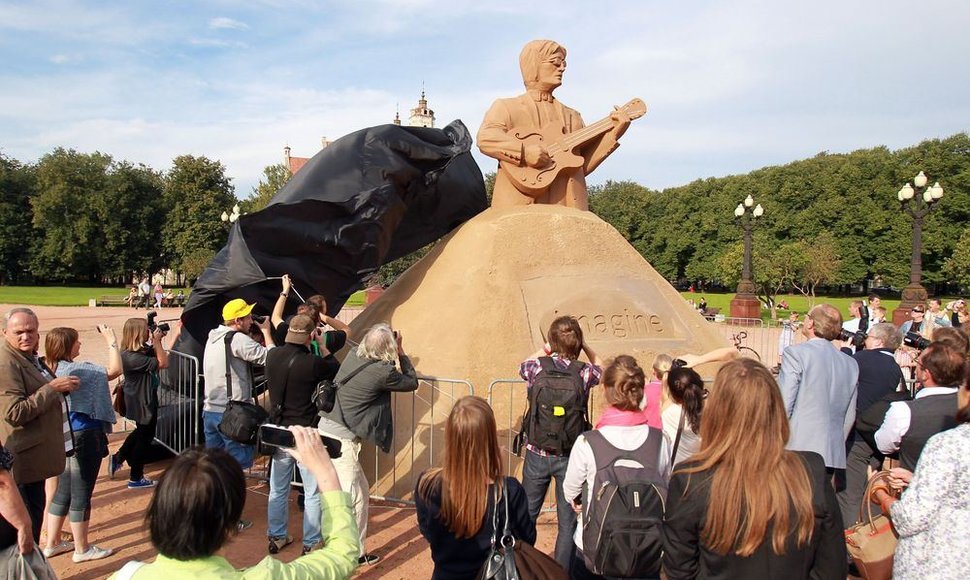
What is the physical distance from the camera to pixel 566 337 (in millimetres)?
4105

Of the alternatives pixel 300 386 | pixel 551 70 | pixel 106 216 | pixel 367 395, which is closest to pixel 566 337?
pixel 367 395

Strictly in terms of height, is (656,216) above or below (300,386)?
above

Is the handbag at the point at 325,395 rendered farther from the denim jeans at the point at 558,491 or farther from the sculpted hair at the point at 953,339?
the sculpted hair at the point at 953,339

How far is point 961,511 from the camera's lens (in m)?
2.57

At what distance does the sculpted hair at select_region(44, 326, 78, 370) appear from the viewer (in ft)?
15.8

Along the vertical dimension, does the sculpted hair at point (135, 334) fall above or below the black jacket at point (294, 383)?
above

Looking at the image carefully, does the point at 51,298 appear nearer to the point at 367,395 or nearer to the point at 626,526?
the point at 367,395

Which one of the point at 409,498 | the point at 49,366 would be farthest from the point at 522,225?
the point at 49,366

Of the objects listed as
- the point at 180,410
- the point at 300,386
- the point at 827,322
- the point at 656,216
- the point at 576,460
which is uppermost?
the point at 656,216

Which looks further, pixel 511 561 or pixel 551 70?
pixel 551 70

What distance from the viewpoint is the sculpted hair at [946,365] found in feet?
12.9

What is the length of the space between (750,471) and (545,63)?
6.80 m

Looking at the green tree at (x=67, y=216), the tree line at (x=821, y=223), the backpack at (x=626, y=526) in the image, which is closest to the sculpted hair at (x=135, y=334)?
the backpack at (x=626, y=526)

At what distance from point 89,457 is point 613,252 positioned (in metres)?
5.44
